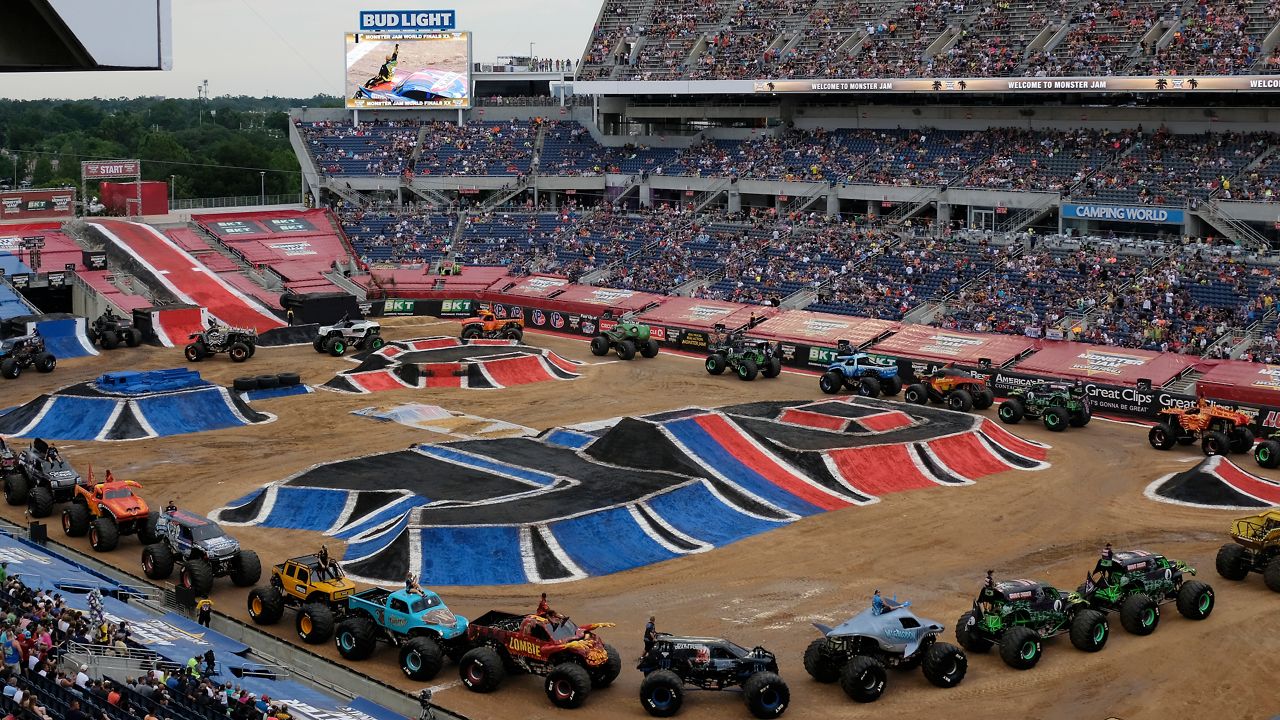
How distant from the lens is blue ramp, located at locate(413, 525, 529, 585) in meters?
27.7

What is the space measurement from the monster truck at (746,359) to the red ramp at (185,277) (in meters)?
21.3

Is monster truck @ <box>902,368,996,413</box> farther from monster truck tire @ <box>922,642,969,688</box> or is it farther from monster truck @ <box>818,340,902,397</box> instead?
monster truck tire @ <box>922,642,969,688</box>

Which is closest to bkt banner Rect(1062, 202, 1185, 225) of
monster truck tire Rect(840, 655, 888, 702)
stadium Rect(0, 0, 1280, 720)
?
stadium Rect(0, 0, 1280, 720)

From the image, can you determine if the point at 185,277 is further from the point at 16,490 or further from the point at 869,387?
the point at 869,387

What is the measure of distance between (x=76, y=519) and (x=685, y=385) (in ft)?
79.4

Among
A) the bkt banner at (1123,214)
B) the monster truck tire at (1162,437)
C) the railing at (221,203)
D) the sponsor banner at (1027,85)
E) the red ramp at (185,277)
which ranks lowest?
the monster truck tire at (1162,437)

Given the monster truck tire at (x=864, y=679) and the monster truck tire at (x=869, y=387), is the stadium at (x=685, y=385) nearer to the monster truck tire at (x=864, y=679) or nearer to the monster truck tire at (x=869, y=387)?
the monster truck tire at (x=864, y=679)

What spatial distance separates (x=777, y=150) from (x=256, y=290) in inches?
1093

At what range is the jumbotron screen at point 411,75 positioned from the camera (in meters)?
78.8

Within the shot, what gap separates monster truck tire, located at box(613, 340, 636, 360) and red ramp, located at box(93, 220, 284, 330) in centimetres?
1654

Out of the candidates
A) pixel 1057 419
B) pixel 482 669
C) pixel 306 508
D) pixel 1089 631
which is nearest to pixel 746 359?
pixel 1057 419

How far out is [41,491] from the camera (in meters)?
31.5

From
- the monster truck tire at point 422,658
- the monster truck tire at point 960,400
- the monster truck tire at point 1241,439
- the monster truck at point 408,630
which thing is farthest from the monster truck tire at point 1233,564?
the monster truck tire at point 960,400

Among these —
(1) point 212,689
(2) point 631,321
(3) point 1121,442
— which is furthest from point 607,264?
(1) point 212,689
